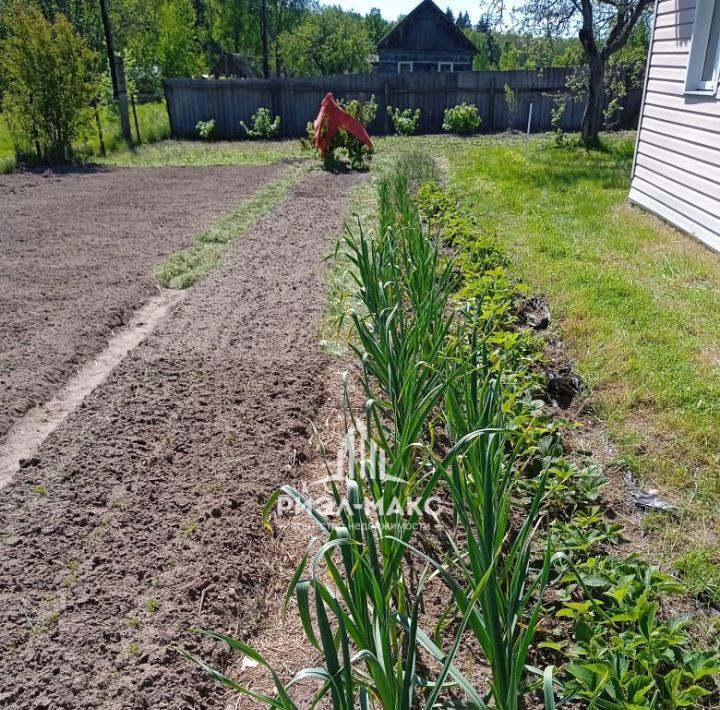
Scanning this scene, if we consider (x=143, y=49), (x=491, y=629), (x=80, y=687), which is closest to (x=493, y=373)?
(x=491, y=629)

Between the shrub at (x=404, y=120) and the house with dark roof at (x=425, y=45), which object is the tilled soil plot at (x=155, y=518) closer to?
the shrub at (x=404, y=120)

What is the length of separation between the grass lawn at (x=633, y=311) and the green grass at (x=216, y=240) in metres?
2.35

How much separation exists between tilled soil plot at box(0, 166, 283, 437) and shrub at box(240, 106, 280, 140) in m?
4.54

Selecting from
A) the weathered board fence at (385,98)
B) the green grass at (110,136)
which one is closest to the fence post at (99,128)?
the green grass at (110,136)

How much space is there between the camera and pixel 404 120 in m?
14.7

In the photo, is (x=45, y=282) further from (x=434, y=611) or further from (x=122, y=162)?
(x=122, y=162)

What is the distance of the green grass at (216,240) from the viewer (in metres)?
5.05

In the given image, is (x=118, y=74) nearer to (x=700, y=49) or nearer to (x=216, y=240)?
(x=216, y=240)

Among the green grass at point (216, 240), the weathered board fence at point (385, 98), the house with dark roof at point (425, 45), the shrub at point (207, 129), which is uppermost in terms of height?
the house with dark roof at point (425, 45)

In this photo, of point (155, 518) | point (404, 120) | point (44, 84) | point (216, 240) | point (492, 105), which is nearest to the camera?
point (155, 518)

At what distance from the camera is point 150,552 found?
6.75 ft

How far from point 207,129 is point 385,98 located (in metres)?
4.38

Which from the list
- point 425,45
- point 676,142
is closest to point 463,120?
point 676,142

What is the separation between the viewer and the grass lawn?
2.45 metres
